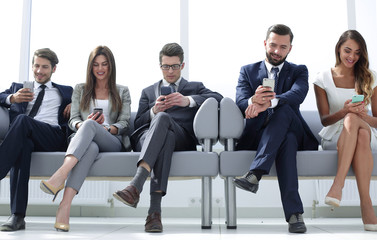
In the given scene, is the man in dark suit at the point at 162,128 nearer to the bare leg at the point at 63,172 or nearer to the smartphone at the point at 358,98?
the bare leg at the point at 63,172

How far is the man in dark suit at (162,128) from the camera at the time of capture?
2.04 metres

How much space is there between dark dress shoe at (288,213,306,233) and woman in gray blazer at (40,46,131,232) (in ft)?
3.46

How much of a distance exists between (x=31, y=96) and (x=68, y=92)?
28 cm

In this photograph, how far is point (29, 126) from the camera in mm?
2338

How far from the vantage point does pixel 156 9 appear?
14.7 feet

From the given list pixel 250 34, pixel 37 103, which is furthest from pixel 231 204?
pixel 250 34

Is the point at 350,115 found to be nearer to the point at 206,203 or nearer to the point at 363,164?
the point at 363,164

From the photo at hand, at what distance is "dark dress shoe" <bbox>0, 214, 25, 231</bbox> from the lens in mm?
2068

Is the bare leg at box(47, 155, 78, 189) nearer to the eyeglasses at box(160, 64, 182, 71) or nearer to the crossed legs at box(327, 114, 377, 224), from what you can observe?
the eyeglasses at box(160, 64, 182, 71)

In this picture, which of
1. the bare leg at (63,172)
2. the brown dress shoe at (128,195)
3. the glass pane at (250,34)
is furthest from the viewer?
the glass pane at (250,34)

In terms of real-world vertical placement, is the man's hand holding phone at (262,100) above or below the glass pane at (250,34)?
below

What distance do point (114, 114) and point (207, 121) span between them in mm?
686

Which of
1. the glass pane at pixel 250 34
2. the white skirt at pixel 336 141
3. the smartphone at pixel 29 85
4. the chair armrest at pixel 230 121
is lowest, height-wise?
the white skirt at pixel 336 141

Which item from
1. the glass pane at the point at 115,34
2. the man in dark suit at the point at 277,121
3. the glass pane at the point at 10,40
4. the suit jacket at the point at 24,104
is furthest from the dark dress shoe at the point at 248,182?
the glass pane at the point at 10,40
